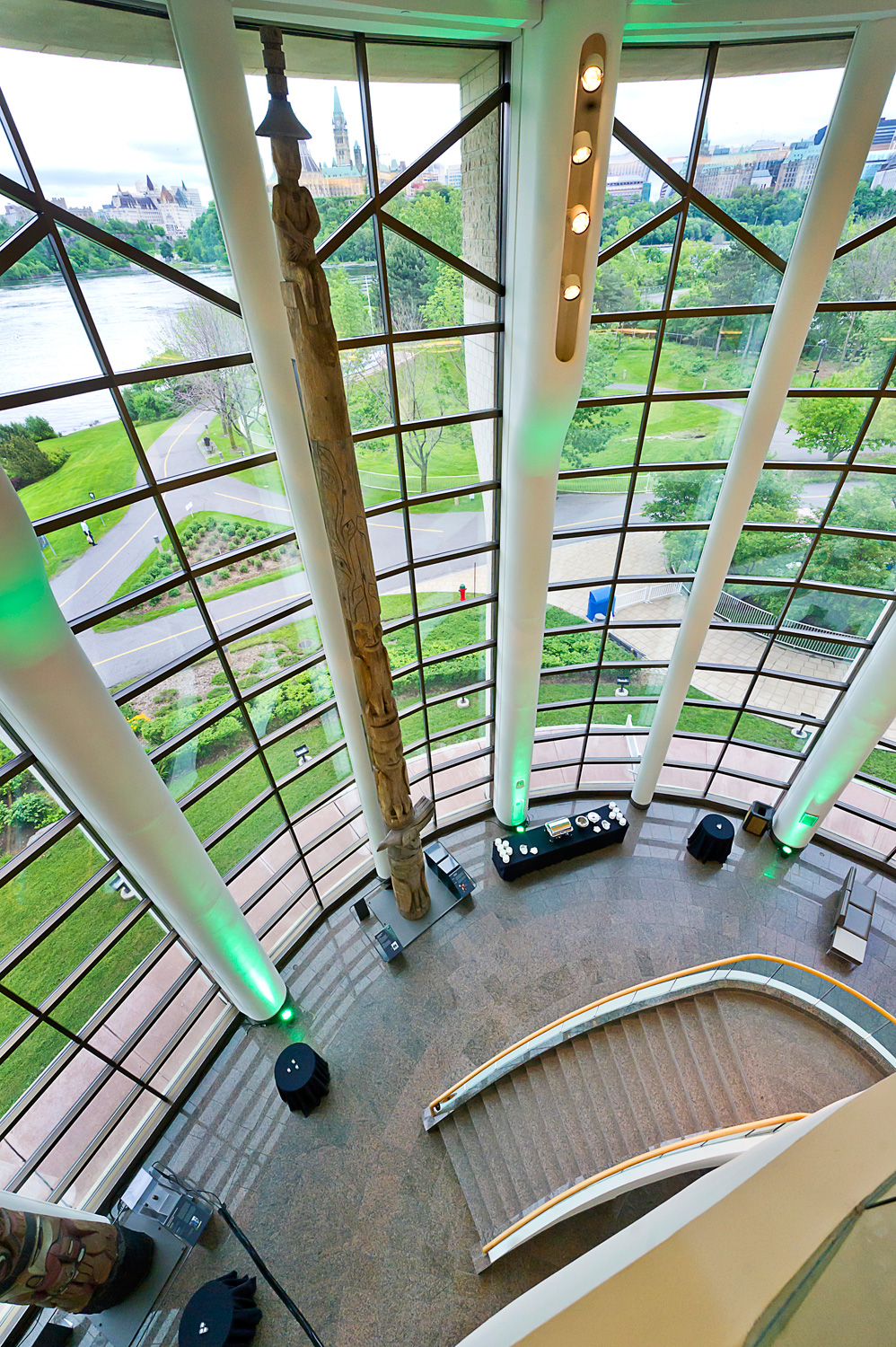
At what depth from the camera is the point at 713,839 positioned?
45.4 ft

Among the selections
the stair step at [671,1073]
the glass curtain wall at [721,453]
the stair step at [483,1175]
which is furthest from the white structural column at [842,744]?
the stair step at [483,1175]

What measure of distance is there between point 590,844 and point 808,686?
604 cm

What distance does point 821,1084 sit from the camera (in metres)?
9.83

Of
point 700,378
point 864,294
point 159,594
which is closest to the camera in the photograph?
point 159,594

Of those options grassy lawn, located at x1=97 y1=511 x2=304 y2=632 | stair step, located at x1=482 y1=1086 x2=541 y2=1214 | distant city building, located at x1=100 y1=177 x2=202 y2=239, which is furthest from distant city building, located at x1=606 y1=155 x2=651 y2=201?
stair step, located at x1=482 y1=1086 x2=541 y2=1214

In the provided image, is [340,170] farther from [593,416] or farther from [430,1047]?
[430,1047]

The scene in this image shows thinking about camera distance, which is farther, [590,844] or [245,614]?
[590,844]

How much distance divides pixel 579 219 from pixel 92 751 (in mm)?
8693

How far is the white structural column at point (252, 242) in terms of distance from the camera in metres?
6.08

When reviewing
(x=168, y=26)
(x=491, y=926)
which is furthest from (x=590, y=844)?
(x=168, y=26)

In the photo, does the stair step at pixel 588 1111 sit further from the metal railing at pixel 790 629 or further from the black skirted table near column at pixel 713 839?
the metal railing at pixel 790 629

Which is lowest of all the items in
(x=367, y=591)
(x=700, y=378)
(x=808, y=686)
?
(x=367, y=591)

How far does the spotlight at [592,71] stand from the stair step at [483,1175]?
14837 mm

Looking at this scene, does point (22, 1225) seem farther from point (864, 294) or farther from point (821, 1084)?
point (864, 294)
